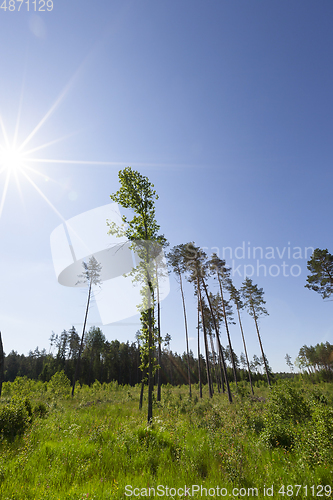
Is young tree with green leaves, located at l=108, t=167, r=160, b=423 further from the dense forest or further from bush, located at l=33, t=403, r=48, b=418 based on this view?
the dense forest

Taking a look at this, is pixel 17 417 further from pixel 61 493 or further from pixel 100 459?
pixel 61 493

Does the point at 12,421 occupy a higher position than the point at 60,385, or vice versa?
the point at 12,421

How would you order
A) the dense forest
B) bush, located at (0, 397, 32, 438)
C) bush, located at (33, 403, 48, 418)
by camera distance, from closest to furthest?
bush, located at (0, 397, 32, 438)
bush, located at (33, 403, 48, 418)
the dense forest

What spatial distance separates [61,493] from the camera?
4398mm

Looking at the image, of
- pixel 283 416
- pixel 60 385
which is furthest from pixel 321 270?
pixel 60 385

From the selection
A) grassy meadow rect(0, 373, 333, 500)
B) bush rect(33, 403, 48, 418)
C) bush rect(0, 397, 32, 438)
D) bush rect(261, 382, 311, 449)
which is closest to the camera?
grassy meadow rect(0, 373, 333, 500)

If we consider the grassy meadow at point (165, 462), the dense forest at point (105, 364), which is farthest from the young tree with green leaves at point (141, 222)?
the dense forest at point (105, 364)

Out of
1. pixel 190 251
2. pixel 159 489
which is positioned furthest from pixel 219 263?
pixel 159 489

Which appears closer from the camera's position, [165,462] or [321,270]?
[165,462]

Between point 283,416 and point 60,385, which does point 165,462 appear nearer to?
point 283,416

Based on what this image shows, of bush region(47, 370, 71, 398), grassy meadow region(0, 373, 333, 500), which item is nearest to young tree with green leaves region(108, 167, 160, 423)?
grassy meadow region(0, 373, 333, 500)

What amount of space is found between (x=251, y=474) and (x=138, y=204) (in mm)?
11720

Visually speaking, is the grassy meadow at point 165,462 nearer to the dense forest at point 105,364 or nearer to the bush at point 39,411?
the bush at point 39,411

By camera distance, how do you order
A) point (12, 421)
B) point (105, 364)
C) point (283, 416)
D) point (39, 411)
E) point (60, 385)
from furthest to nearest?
point (105, 364) → point (60, 385) → point (39, 411) → point (283, 416) → point (12, 421)
